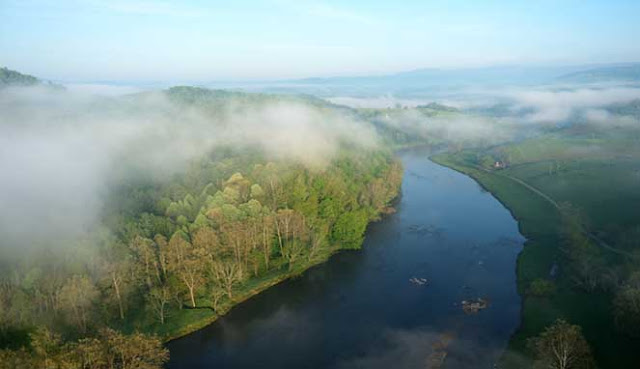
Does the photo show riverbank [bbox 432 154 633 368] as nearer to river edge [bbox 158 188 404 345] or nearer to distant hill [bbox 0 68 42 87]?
river edge [bbox 158 188 404 345]

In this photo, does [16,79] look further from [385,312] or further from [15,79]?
[385,312]

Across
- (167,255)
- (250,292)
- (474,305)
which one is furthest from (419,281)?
(167,255)

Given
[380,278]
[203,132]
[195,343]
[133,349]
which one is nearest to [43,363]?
[133,349]

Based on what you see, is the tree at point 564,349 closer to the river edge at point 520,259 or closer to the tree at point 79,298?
→ the river edge at point 520,259

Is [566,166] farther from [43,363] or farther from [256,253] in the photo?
[43,363]

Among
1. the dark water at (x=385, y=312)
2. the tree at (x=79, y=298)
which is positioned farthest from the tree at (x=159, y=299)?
the tree at (x=79, y=298)
